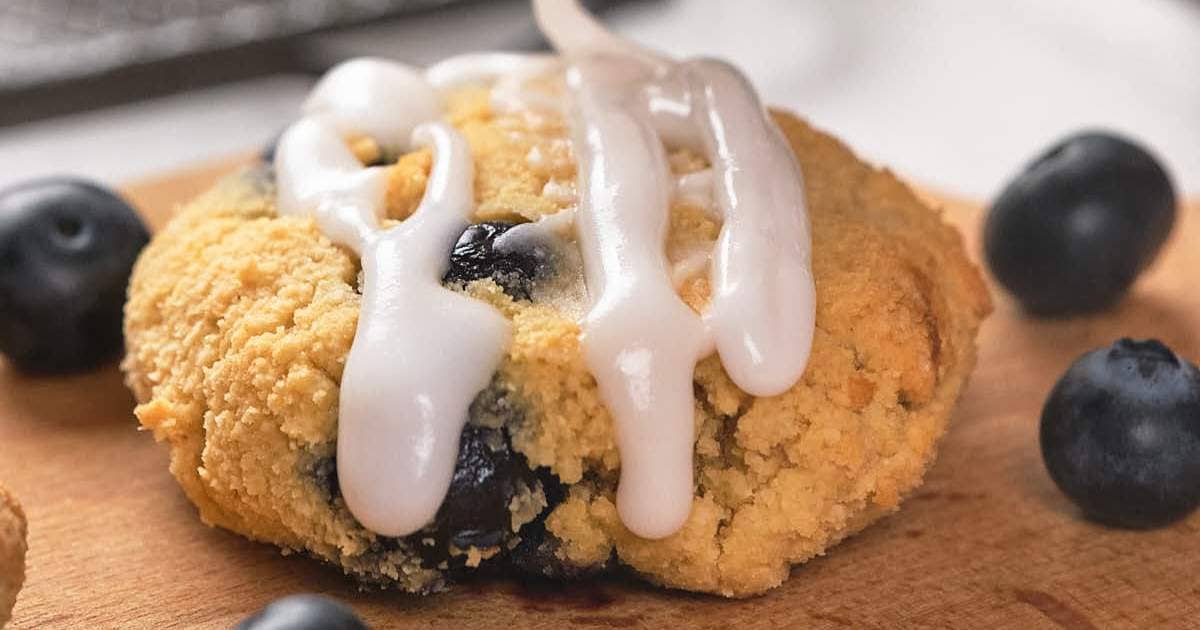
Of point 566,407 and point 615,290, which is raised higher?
point 615,290

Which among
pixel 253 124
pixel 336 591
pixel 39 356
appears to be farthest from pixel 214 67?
pixel 336 591

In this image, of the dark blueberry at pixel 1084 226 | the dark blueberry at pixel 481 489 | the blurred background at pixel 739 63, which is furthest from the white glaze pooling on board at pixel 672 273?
the blurred background at pixel 739 63

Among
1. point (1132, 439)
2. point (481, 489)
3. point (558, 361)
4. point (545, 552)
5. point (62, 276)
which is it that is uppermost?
point (62, 276)

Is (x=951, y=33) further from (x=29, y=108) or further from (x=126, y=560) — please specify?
(x=126, y=560)

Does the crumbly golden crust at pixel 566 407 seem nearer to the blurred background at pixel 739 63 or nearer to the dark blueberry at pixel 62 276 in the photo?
the dark blueberry at pixel 62 276

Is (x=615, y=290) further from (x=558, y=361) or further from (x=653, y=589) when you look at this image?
(x=653, y=589)


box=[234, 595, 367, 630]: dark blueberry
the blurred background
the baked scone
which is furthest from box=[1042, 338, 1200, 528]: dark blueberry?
the blurred background

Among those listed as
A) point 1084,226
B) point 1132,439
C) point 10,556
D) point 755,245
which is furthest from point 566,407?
point 1084,226
